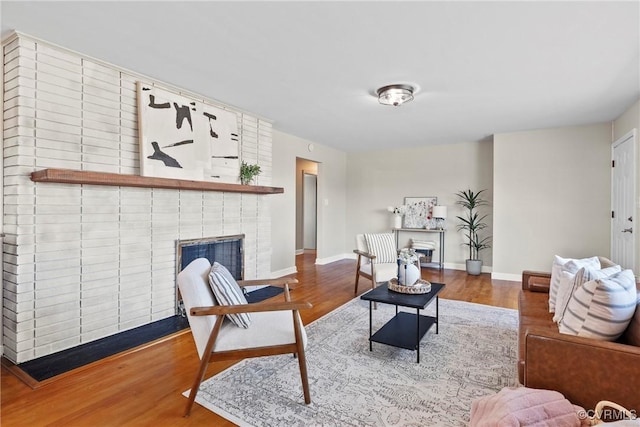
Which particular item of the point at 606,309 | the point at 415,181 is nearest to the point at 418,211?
the point at 415,181

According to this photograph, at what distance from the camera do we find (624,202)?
4023 mm

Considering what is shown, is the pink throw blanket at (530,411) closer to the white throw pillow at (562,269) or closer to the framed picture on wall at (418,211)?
the white throw pillow at (562,269)

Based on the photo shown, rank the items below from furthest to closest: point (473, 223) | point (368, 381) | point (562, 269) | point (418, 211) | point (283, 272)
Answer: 1. point (418, 211)
2. point (473, 223)
3. point (283, 272)
4. point (562, 269)
5. point (368, 381)

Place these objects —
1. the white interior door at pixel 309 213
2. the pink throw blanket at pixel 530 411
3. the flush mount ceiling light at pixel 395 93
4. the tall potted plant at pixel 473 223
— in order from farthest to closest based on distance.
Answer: the white interior door at pixel 309 213 < the tall potted plant at pixel 473 223 < the flush mount ceiling light at pixel 395 93 < the pink throw blanket at pixel 530 411

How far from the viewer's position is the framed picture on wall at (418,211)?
6395 millimetres

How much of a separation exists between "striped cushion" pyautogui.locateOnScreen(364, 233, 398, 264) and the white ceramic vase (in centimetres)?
148

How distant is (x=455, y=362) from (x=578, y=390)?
3.65ft

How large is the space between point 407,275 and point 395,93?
1830 mm

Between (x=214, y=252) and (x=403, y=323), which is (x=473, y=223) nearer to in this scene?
(x=403, y=323)

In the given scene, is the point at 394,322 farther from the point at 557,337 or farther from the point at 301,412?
the point at 557,337

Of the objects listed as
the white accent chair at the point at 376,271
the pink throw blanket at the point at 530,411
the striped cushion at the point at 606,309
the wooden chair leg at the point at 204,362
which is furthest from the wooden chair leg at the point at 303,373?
the white accent chair at the point at 376,271

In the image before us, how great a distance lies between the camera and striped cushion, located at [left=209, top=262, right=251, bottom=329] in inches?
74.9

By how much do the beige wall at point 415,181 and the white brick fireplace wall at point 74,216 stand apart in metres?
4.53

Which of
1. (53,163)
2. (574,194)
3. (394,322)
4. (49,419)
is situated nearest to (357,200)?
(574,194)
